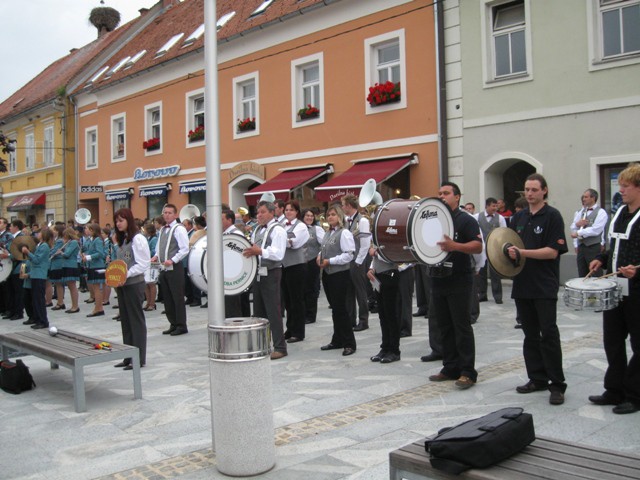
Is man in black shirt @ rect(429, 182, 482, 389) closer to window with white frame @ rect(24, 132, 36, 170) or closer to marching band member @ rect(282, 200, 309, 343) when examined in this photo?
marching band member @ rect(282, 200, 309, 343)

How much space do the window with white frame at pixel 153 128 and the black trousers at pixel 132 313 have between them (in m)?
17.9

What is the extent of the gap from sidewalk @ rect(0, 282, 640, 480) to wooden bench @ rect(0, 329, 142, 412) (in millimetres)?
235

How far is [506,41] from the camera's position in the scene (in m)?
14.3

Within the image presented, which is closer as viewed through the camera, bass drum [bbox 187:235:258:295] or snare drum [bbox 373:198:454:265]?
snare drum [bbox 373:198:454:265]

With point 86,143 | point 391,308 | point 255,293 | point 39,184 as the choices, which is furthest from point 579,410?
point 39,184

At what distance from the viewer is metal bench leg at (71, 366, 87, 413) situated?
5801 mm

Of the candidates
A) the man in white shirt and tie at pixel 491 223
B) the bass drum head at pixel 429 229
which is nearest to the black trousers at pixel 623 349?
the bass drum head at pixel 429 229

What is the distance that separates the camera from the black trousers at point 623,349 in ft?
16.9

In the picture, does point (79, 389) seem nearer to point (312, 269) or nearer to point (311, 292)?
point (311, 292)

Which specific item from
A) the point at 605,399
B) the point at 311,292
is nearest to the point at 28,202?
the point at 311,292

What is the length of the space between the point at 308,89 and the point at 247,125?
273cm

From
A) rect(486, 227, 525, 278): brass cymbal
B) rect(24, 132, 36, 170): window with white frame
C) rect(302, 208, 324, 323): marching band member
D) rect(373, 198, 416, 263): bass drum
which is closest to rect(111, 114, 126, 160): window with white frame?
rect(24, 132, 36, 170): window with white frame

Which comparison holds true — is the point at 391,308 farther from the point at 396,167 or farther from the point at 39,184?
the point at 39,184

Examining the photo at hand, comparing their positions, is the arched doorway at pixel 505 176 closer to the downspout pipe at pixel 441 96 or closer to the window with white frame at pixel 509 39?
the downspout pipe at pixel 441 96
